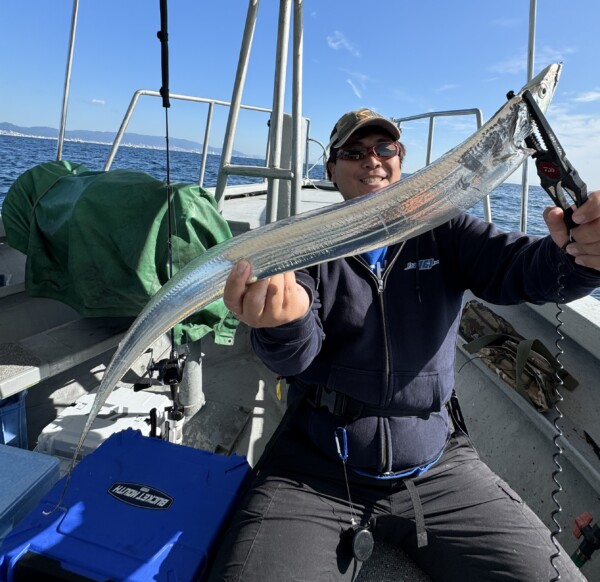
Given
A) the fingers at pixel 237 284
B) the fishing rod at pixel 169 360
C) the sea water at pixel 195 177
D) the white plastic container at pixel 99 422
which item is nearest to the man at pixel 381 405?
the fingers at pixel 237 284

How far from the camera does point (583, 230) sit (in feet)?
4.42

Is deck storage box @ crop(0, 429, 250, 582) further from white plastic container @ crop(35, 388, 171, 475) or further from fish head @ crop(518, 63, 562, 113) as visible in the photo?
fish head @ crop(518, 63, 562, 113)

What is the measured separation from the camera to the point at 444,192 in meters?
1.55

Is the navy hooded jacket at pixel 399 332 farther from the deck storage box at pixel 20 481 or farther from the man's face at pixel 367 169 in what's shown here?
the deck storage box at pixel 20 481

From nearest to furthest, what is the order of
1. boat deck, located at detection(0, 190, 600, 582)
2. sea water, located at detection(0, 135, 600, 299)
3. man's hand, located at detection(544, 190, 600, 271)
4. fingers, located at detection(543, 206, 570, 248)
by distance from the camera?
man's hand, located at detection(544, 190, 600, 271) → fingers, located at detection(543, 206, 570, 248) → boat deck, located at detection(0, 190, 600, 582) → sea water, located at detection(0, 135, 600, 299)

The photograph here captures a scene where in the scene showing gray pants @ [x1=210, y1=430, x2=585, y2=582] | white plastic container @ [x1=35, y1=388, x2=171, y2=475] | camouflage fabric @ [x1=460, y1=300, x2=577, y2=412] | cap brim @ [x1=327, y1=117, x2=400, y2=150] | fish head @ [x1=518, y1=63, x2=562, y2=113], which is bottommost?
white plastic container @ [x1=35, y1=388, x2=171, y2=475]

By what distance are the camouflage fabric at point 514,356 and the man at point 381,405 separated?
2.95 feet

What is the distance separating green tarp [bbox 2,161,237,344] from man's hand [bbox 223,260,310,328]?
1173mm

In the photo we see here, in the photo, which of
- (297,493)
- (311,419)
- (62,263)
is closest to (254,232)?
(311,419)

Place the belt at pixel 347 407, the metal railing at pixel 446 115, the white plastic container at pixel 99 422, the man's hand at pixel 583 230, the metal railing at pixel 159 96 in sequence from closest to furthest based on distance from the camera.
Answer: the man's hand at pixel 583 230 → the belt at pixel 347 407 → the white plastic container at pixel 99 422 → the metal railing at pixel 446 115 → the metal railing at pixel 159 96

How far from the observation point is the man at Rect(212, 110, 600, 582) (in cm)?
164

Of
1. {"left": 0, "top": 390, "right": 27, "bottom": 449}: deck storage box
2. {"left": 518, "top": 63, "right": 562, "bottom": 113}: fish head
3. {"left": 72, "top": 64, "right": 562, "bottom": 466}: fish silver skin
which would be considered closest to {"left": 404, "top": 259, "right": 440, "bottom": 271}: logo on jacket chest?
{"left": 72, "top": 64, "right": 562, "bottom": 466}: fish silver skin

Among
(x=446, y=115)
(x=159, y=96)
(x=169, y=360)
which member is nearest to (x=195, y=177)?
(x=159, y=96)

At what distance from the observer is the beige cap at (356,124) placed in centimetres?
209
